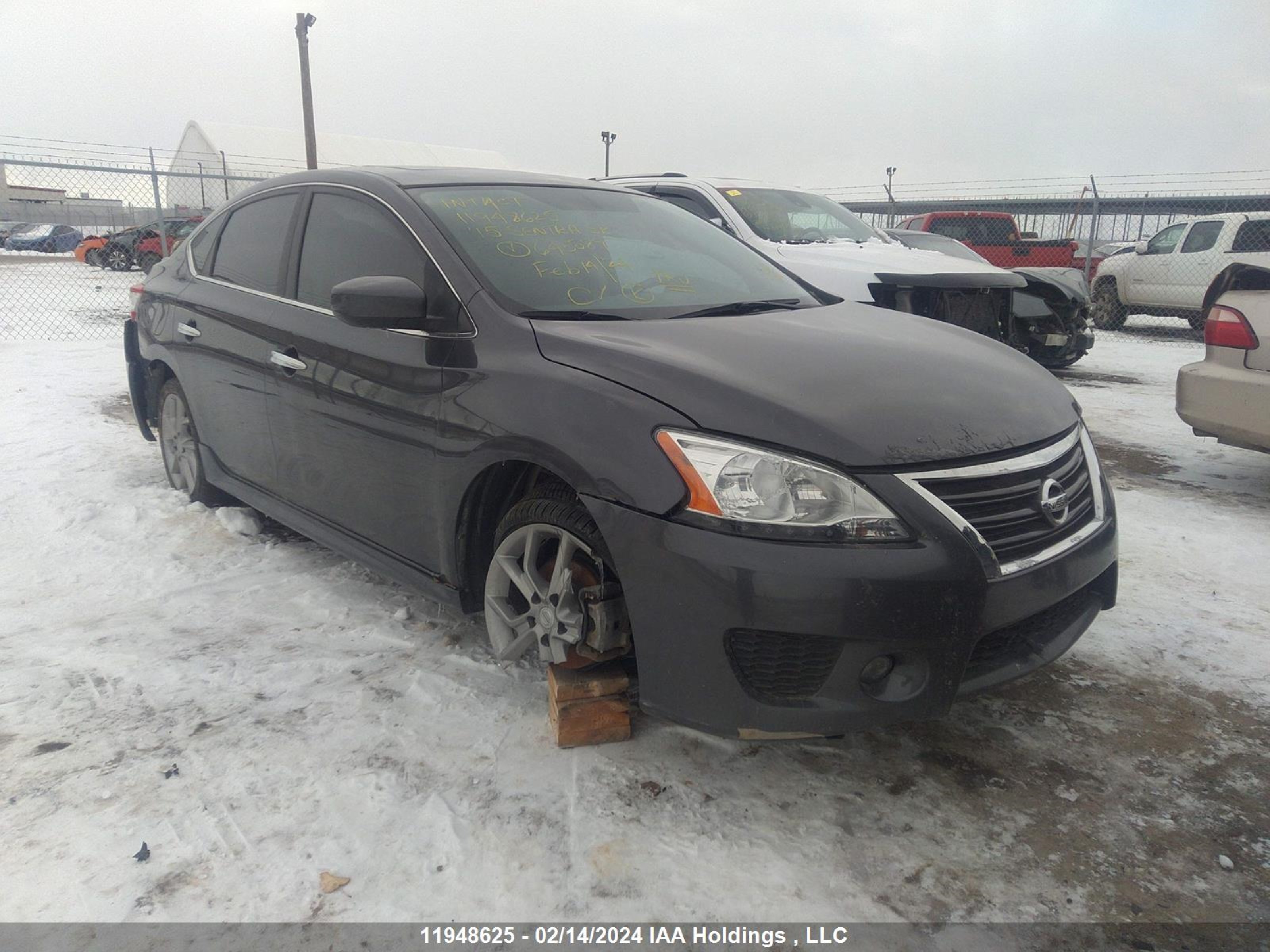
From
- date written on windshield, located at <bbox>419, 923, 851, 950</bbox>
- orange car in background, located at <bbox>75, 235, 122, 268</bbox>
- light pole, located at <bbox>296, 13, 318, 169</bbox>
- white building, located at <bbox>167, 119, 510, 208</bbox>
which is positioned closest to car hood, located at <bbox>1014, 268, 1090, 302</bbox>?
date written on windshield, located at <bbox>419, 923, 851, 950</bbox>

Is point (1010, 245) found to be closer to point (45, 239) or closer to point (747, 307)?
point (747, 307)

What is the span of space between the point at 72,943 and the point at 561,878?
0.99 metres

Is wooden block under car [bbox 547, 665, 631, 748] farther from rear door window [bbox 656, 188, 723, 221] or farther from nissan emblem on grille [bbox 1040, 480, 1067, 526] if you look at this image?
rear door window [bbox 656, 188, 723, 221]

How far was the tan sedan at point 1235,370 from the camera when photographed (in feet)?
14.4

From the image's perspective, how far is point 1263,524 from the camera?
14.4ft

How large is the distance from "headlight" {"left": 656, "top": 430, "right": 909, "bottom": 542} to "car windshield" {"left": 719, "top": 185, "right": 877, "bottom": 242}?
17.6 feet

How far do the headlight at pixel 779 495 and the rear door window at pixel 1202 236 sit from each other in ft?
44.5

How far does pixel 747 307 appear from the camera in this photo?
9.50 feet

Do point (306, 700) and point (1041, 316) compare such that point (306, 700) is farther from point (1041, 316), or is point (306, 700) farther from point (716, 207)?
point (1041, 316)

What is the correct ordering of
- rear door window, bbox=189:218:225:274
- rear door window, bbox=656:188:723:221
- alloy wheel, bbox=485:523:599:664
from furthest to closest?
rear door window, bbox=656:188:723:221, rear door window, bbox=189:218:225:274, alloy wheel, bbox=485:523:599:664

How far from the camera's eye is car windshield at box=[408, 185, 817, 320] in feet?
8.84

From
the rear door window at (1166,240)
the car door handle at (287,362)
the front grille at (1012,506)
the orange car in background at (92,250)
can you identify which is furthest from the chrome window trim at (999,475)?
the orange car in background at (92,250)

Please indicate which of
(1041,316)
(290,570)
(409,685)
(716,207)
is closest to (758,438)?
(409,685)

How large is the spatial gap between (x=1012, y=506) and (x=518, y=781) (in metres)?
1.43
